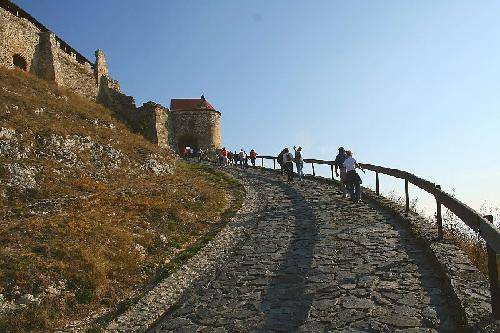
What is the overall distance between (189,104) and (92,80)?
72.1 ft

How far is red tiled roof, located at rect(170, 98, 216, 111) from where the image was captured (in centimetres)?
6055

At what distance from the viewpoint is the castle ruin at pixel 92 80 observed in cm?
3403

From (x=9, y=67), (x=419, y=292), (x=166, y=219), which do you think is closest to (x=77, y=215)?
(x=166, y=219)

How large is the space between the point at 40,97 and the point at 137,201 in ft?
56.3

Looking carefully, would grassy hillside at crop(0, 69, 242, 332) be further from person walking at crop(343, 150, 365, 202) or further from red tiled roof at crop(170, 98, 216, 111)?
red tiled roof at crop(170, 98, 216, 111)

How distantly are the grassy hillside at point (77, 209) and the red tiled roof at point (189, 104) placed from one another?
2804cm

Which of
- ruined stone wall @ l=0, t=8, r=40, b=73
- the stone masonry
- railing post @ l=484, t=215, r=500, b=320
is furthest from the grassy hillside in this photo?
railing post @ l=484, t=215, r=500, b=320

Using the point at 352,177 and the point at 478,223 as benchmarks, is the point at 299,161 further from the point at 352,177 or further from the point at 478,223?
the point at 478,223

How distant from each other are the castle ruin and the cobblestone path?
3042cm

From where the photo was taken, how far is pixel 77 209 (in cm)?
1583

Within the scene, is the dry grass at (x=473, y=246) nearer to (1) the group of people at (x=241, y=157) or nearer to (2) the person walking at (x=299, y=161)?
(2) the person walking at (x=299, y=161)

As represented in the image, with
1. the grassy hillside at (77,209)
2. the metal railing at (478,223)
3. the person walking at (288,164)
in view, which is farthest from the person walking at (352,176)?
the person walking at (288,164)

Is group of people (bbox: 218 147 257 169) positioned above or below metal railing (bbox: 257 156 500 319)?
above

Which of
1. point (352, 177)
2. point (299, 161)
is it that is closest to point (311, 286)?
point (352, 177)
